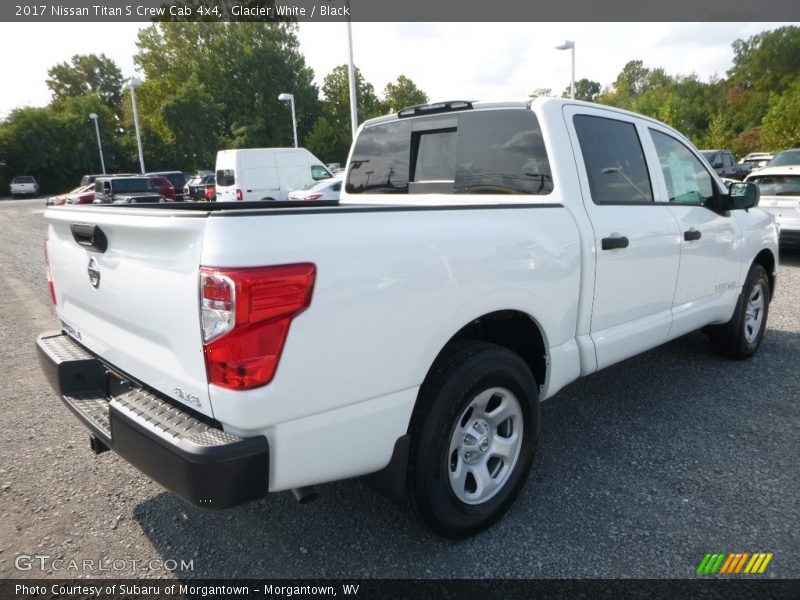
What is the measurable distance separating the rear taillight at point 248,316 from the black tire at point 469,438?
761mm

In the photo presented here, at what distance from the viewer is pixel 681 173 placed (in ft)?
13.1

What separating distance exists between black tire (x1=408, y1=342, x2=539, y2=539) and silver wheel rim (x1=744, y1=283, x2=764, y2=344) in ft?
9.85

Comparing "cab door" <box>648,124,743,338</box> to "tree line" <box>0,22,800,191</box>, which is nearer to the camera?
"cab door" <box>648,124,743,338</box>

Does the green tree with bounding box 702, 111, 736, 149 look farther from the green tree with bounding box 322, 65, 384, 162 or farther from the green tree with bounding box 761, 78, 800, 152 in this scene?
the green tree with bounding box 322, 65, 384, 162

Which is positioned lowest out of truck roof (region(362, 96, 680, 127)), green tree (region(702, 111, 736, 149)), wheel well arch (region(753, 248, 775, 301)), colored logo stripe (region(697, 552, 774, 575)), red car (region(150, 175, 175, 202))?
colored logo stripe (region(697, 552, 774, 575))

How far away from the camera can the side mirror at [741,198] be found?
13.4 feet

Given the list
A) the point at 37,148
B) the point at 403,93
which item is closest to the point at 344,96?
the point at 403,93

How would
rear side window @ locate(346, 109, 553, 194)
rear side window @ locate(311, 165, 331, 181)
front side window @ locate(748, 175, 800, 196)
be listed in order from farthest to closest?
1. rear side window @ locate(311, 165, 331, 181)
2. front side window @ locate(748, 175, 800, 196)
3. rear side window @ locate(346, 109, 553, 194)

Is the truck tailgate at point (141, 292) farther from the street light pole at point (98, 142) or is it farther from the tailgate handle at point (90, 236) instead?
the street light pole at point (98, 142)

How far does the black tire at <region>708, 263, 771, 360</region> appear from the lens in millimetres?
4617

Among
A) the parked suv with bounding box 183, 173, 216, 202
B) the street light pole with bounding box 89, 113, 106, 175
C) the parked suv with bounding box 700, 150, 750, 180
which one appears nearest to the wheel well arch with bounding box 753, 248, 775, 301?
the parked suv with bounding box 700, 150, 750, 180

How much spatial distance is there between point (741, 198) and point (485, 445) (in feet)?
9.42

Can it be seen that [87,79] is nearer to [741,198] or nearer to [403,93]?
[403,93]

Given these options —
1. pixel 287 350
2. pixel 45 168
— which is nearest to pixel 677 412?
pixel 287 350
